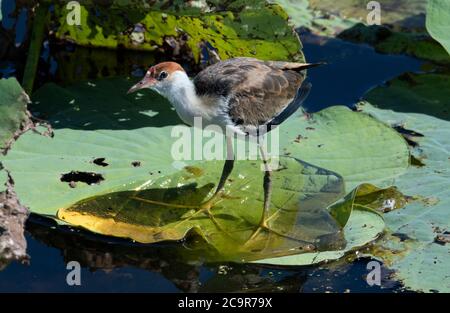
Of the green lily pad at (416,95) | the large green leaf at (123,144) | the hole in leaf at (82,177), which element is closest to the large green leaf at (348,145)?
the large green leaf at (123,144)

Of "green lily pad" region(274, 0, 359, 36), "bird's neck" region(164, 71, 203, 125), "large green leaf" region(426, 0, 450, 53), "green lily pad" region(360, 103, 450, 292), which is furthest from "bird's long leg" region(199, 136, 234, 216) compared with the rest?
"green lily pad" region(274, 0, 359, 36)

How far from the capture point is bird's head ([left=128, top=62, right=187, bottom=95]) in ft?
17.4

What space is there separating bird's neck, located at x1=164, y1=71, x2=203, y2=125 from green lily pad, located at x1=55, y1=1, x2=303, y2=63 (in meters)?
0.69

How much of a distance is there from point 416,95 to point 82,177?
2.32 m

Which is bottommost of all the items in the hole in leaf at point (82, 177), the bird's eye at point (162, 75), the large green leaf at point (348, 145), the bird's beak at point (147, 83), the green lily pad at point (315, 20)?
the hole in leaf at point (82, 177)

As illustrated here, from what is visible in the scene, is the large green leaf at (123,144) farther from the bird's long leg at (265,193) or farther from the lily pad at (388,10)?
the lily pad at (388,10)

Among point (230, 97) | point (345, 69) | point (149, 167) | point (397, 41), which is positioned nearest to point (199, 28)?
point (230, 97)

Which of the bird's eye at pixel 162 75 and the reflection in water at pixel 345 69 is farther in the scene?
the reflection in water at pixel 345 69

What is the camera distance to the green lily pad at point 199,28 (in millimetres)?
5953

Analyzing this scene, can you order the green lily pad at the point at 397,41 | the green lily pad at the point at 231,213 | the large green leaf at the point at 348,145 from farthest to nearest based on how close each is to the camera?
the green lily pad at the point at 397,41
the large green leaf at the point at 348,145
the green lily pad at the point at 231,213

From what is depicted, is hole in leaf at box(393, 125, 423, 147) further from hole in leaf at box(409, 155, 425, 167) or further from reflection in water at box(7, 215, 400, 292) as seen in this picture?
reflection in water at box(7, 215, 400, 292)

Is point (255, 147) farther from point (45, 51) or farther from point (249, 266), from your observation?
point (45, 51)

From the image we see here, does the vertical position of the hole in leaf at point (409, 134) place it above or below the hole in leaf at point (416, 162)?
above

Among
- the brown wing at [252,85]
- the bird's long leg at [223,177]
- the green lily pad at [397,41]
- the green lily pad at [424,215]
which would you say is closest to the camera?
the green lily pad at [424,215]
